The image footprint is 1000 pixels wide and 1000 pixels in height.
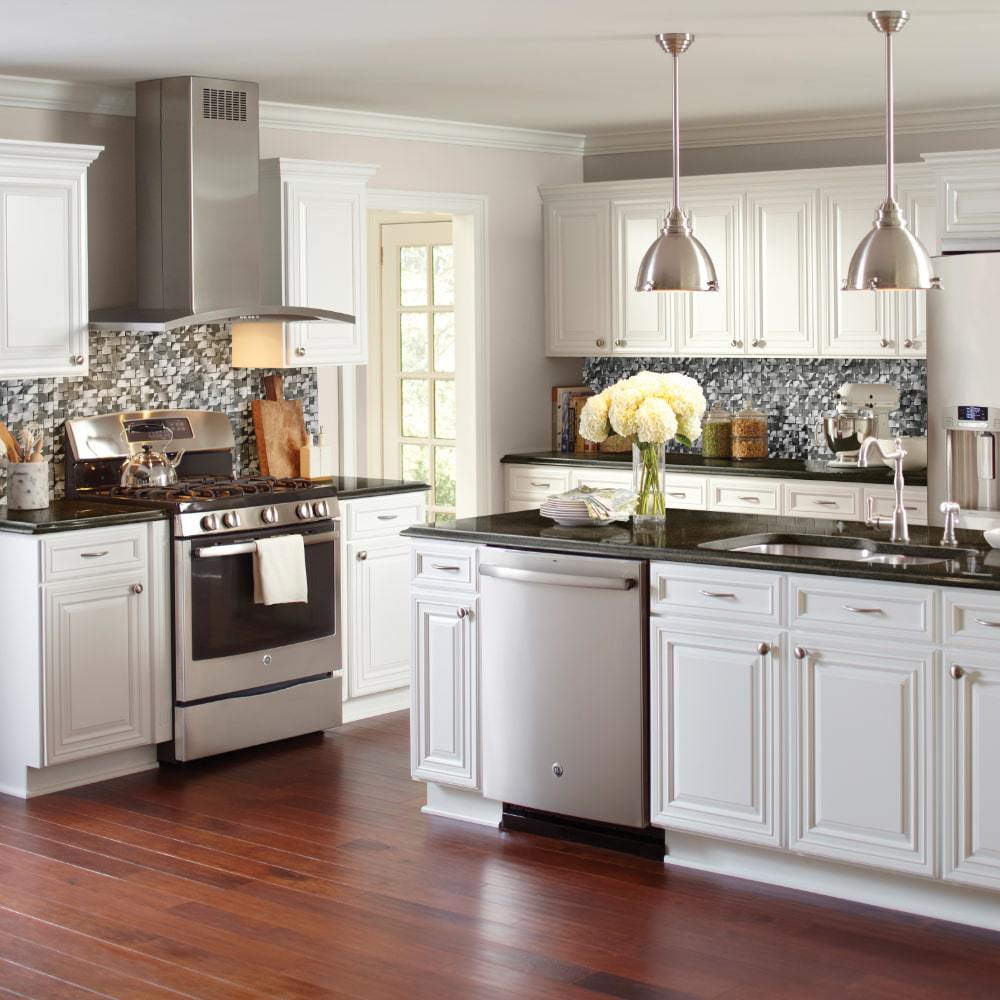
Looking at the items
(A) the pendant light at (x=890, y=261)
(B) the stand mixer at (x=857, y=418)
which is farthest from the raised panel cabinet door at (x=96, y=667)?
(B) the stand mixer at (x=857, y=418)

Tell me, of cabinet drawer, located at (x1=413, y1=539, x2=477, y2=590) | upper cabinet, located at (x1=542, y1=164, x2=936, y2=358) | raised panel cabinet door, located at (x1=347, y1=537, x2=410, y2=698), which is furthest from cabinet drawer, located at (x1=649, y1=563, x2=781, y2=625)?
upper cabinet, located at (x1=542, y1=164, x2=936, y2=358)

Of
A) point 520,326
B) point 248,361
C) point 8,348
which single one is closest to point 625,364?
point 520,326

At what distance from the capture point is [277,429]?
6355 mm

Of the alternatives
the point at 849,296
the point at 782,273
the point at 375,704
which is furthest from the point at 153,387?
the point at 849,296

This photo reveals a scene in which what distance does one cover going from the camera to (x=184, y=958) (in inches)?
146

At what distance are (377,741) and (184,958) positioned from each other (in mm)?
2164

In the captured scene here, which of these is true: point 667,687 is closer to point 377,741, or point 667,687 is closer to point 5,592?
point 377,741

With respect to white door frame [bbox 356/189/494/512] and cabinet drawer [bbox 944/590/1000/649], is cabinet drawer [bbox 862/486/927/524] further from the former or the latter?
cabinet drawer [bbox 944/590/1000/649]

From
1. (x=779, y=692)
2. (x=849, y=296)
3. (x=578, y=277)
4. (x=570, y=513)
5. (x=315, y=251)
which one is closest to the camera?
(x=779, y=692)

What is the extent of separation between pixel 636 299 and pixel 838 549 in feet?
10.0

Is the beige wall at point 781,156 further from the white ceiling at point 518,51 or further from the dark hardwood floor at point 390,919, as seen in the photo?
the dark hardwood floor at point 390,919

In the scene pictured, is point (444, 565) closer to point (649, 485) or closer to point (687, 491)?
point (649, 485)

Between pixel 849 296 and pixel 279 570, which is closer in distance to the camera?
pixel 279 570

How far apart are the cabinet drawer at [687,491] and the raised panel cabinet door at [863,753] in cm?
286
